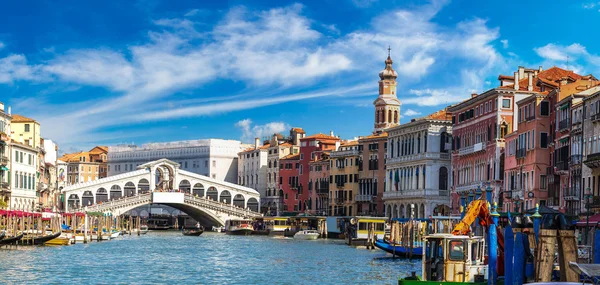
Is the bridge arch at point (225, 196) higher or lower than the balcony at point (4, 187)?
lower

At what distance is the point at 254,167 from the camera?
90.3 meters

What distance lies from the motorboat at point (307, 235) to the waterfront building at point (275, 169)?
22.5 meters

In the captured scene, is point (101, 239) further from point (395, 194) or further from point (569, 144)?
point (569, 144)

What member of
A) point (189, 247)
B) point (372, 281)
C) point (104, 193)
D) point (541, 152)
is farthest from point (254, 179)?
point (372, 281)

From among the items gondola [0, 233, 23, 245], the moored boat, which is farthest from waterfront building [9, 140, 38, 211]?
the moored boat

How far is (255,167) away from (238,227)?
2003 centimetres

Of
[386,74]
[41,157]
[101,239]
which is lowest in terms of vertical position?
[101,239]

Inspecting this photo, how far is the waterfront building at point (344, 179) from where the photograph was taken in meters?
69.9

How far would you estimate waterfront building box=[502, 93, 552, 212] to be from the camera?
40281 mm

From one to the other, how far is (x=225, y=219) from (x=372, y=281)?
45.7 m

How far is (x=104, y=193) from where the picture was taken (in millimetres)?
76625

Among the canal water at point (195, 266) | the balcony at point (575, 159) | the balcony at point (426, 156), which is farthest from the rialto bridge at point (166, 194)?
the balcony at point (575, 159)

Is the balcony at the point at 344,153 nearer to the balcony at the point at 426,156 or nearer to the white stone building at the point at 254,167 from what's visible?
the balcony at the point at 426,156

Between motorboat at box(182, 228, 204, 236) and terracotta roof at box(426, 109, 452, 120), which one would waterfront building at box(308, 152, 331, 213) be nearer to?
motorboat at box(182, 228, 204, 236)
